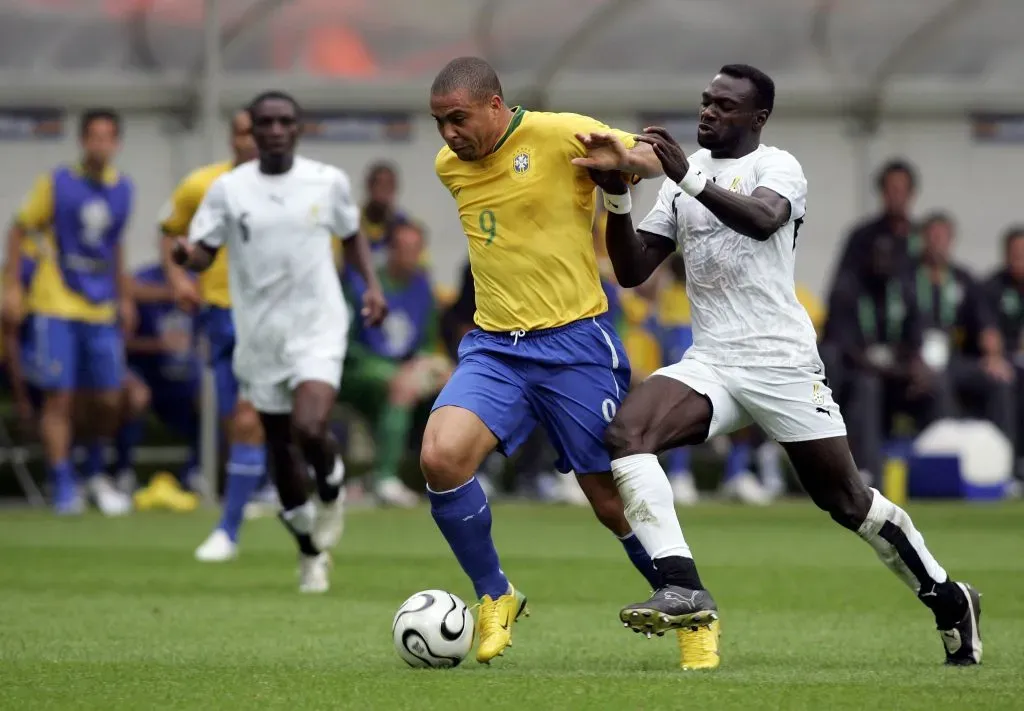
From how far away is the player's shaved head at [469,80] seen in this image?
6.78 metres

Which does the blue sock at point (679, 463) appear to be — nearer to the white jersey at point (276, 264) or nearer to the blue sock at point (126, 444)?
the blue sock at point (126, 444)

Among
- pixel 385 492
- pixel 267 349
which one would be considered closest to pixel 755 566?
pixel 267 349

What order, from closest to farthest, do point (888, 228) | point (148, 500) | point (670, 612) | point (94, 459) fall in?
1. point (670, 612)
2. point (94, 459)
3. point (148, 500)
4. point (888, 228)

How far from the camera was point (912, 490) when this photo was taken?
652 inches

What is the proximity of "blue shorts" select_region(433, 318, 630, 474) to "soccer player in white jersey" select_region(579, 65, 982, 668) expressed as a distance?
0.57ft

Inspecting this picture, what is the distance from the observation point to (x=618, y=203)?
6.77 m

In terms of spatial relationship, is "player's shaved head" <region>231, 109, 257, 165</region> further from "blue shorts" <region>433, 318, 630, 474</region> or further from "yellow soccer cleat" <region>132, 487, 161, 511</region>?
"yellow soccer cleat" <region>132, 487, 161, 511</region>

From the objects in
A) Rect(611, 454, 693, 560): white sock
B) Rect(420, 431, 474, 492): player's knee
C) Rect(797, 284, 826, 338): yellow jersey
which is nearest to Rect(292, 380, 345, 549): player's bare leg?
Rect(420, 431, 474, 492): player's knee

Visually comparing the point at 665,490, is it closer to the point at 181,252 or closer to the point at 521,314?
the point at 521,314

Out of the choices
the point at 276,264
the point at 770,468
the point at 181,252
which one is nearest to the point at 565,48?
the point at 770,468

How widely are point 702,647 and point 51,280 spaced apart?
980 cm

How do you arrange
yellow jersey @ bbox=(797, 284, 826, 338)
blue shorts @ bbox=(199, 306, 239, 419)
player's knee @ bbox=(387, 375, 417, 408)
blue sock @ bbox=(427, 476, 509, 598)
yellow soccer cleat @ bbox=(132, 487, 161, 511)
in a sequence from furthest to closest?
yellow jersey @ bbox=(797, 284, 826, 338), yellow soccer cleat @ bbox=(132, 487, 161, 511), player's knee @ bbox=(387, 375, 417, 408), blue shorts @ bbox=(199, 306, 239, 419), blue sock @ bbox=(427, 476, 509, 598)

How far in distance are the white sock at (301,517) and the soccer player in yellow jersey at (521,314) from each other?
2.87 meters

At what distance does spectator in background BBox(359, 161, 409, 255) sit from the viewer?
15750 millimetres
